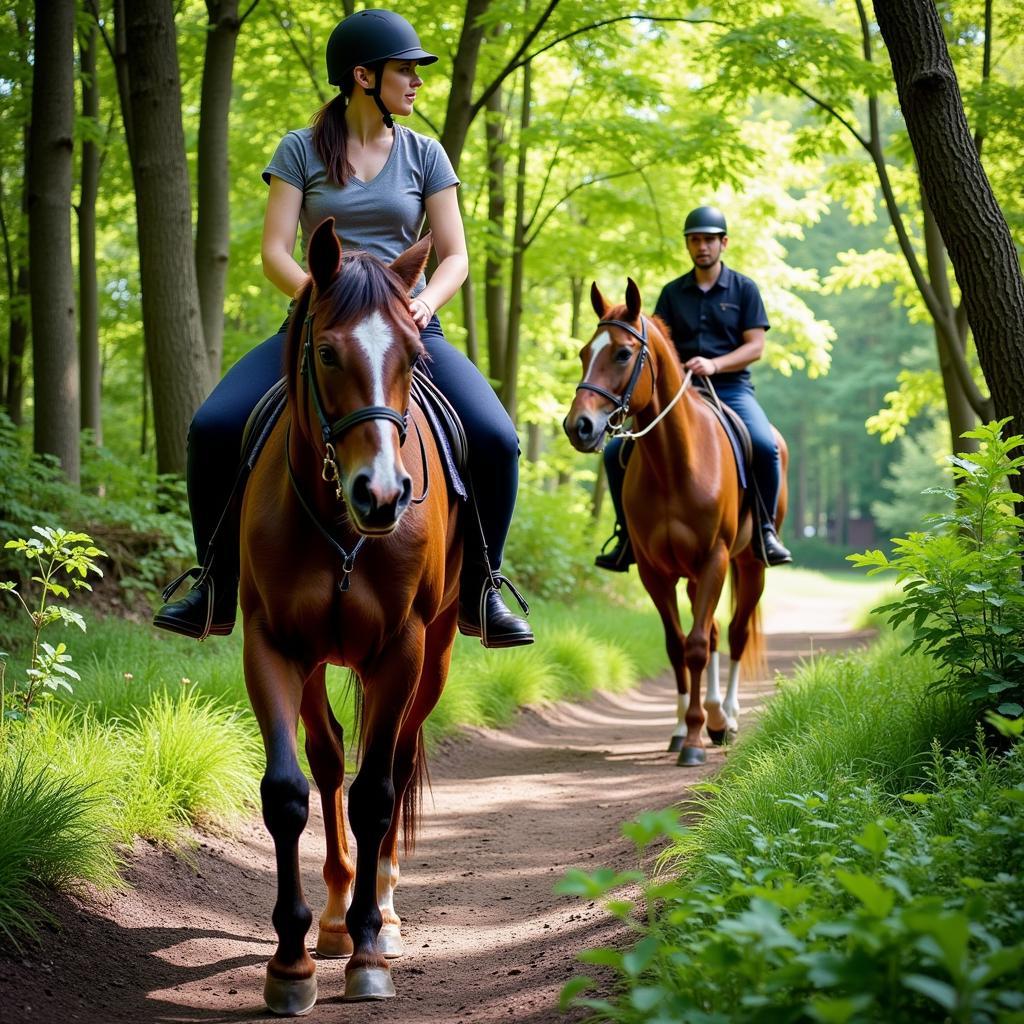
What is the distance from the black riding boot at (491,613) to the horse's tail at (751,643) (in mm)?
5377

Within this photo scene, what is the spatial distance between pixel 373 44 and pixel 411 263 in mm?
1174

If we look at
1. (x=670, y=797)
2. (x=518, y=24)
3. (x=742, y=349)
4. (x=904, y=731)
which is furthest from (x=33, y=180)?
(x=904, y=731)

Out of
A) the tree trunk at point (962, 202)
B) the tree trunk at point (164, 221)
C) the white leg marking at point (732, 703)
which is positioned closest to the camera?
the tree trunk at point (962, 202)

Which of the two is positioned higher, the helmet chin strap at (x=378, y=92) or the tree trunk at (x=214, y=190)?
the tree trunk at (x=214, y=190)

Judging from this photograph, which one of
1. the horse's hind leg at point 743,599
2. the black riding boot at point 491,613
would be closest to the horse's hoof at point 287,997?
the black riding boot at point 491,613

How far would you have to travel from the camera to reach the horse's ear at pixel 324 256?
3688 millimetres

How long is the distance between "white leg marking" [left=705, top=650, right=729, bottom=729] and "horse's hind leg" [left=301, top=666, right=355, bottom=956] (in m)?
4.53

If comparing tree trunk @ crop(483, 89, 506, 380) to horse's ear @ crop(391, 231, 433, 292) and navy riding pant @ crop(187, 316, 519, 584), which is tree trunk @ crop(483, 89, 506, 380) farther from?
horse's ear @ crop(391, 231, 433, 292)

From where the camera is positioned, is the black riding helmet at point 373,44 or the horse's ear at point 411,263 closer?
the horse's ear at point 411,263

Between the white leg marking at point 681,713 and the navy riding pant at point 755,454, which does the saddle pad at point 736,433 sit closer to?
the navy riding pant at point 755,454

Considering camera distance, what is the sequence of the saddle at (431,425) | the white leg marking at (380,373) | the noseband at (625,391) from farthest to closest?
the noseband at (625,391) → the saddle at (431,425) → the white leg marking at (380,373)

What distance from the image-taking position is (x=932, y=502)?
42.8 metres

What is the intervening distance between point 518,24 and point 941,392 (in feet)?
29.5

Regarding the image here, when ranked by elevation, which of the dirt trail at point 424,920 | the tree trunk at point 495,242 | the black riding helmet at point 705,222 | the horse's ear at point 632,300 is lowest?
the dirt trail at point 424,920
